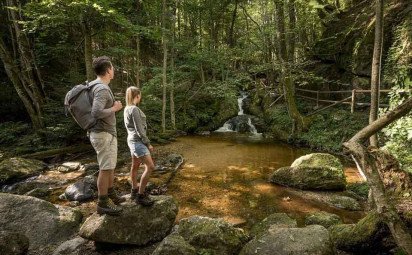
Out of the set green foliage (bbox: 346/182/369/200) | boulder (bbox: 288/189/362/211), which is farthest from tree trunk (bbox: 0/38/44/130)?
green foliage (bbox: 346/182/369/200)

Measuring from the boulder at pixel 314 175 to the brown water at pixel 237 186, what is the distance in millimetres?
356

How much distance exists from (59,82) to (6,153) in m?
4.45

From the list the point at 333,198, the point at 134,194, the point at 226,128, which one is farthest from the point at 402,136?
the point at 226,128

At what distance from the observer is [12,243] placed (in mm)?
4160

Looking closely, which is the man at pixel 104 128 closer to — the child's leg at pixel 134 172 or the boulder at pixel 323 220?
the child's leg at pixel 134 172

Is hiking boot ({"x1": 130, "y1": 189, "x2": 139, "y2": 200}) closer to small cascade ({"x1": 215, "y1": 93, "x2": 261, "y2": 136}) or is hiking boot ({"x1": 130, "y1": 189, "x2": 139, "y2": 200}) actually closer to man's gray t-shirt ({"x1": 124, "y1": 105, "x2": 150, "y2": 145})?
man's gray t-shirt ({"x1": 124, "y1": 105, "x2": 150, "y2": 145})

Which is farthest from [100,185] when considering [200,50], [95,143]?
[200,50]

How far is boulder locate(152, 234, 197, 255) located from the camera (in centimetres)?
396

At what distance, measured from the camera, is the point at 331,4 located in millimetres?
19391

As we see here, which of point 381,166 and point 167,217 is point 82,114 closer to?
point 167,217

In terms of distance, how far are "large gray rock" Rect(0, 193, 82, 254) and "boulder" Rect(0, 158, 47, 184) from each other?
467 cm

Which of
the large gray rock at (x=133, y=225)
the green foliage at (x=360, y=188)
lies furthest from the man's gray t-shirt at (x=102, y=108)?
the green foliage at (x=360, y=188)

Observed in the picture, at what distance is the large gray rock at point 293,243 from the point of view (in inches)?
154

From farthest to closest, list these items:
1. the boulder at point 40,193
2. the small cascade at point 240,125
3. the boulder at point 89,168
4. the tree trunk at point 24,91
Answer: the small cascade at point 240,125 → the tree trunk at point 24,91 → the boulder at point 89,168 → the boulder at point 40,193
